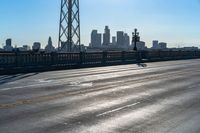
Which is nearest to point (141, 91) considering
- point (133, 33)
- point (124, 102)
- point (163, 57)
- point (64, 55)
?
point (124, 102)

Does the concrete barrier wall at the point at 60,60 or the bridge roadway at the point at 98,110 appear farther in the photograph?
the concrete barrier wall at the point at 60,60

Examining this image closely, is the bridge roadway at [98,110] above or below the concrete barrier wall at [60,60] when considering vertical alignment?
below

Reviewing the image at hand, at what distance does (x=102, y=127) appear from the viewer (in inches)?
376

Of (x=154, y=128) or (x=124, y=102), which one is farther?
(x=124, y=102)

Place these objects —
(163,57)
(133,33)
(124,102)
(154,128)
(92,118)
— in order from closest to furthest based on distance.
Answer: (154,128) < (92,118) < (124,102) < (163,57) < (133,33)

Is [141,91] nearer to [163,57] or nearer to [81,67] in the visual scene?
[81,67]

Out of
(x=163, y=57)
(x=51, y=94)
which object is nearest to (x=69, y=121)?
(x=51, y=94)

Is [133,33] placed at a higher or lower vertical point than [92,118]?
higher

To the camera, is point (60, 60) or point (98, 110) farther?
point (60, 60)

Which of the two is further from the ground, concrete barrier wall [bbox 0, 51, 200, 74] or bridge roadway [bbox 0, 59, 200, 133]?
concrete barrier wall [bbox 0, 51, 200, 74]

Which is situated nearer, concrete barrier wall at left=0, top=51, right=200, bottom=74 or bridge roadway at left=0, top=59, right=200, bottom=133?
bridge roadway at left=0, top=59, right=200, bottom=133

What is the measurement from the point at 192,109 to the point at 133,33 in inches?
2165

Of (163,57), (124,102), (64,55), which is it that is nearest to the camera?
(124,102)

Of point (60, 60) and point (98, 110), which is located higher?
point (60, 60)
